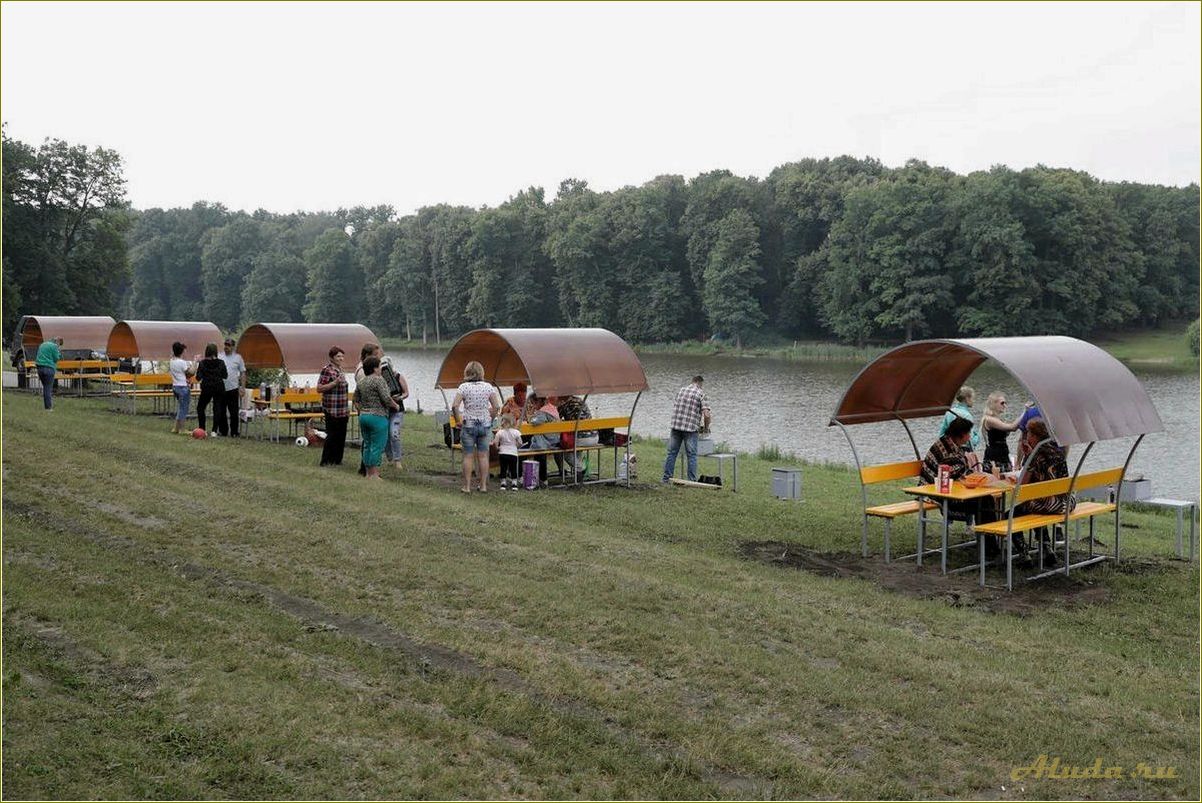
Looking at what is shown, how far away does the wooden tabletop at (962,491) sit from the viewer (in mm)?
A: 11172

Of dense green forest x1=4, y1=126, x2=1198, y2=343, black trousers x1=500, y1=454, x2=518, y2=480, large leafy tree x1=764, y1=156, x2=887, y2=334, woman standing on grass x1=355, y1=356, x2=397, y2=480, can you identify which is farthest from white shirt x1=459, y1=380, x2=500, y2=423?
large leafy tree x1=764, y1=156, x2=887, y2=334

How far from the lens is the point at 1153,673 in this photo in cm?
808

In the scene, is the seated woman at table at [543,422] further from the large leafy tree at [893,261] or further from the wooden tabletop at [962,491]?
the large leafy tree at [893,261]

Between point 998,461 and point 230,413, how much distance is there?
14.5 metres

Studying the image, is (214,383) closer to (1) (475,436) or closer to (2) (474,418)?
(1) (475,436)

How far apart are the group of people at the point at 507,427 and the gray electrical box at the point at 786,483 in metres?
2.98

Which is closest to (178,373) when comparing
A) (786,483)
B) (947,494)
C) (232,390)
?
(232,390)

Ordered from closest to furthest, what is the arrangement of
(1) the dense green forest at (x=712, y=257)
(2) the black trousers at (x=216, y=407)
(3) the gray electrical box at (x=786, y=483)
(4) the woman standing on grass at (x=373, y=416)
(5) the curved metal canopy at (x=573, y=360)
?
(4) the woman standing on grass at (x=373, y=416)
(3) the gray electrical box at (x=786, y=483)
(5) the curved metal canopy at (x=573, y=360)
(2) the black trousers at (x=216, y=407)
(1) the dense green forest at (x=712, y=257)

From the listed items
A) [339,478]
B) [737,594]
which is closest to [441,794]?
[737,594]

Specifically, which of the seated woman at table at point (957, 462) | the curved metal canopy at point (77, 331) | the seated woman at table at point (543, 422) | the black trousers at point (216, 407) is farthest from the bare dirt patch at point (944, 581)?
the curved metal canopy at point (77, 331)

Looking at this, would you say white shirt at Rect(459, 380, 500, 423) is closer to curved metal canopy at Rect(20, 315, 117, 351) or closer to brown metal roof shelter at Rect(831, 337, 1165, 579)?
brown metal roof shelter at Rect(831, 337, 1165, 579)

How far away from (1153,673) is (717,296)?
70371 mm

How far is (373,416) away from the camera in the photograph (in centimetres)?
1549

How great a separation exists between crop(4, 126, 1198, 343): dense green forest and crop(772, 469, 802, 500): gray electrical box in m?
46.5
